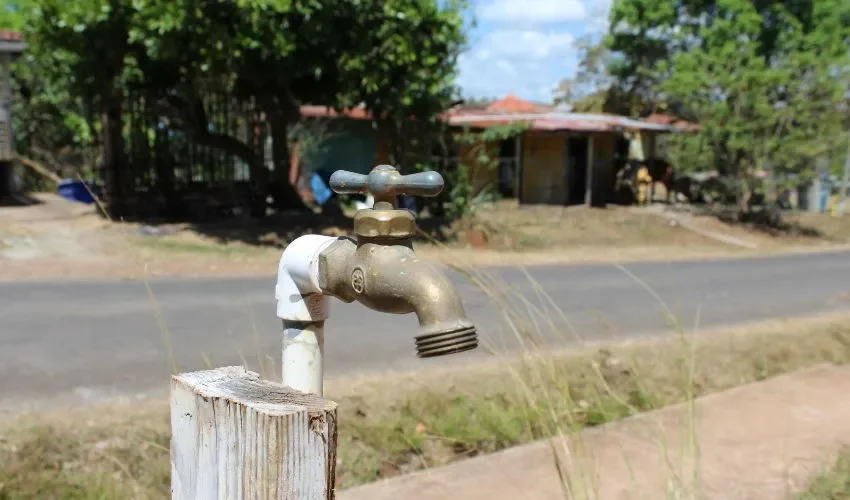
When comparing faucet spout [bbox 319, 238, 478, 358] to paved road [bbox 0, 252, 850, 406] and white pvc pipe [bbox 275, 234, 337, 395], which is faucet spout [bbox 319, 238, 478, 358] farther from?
paved road [bbox 0, 252, 850, 406]

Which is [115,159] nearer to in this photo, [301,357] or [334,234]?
[334,234]

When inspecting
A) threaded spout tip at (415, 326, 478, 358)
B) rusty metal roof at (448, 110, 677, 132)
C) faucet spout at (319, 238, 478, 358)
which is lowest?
threaded spout tip at (415, 326, 478, 358)

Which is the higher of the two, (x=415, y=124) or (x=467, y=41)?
(x=467, y=41)

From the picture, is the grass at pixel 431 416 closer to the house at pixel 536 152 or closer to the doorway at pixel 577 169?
the house at pixel 536 152

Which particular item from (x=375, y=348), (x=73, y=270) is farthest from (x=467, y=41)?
(x=375, y=348)

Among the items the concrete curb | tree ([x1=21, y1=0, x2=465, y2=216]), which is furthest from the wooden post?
tree ([x1=21, y1=0, x2=465, y2=216])

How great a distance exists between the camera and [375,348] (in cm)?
690

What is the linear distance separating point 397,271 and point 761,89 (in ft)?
63.6

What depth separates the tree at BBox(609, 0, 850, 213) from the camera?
1911cm

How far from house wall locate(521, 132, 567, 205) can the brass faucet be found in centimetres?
2267

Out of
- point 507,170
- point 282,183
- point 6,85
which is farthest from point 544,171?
point 6,85

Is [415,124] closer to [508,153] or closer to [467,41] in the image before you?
[467,41]

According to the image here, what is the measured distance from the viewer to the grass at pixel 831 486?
357 centimetres

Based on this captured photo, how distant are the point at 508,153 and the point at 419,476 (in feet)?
70.1
